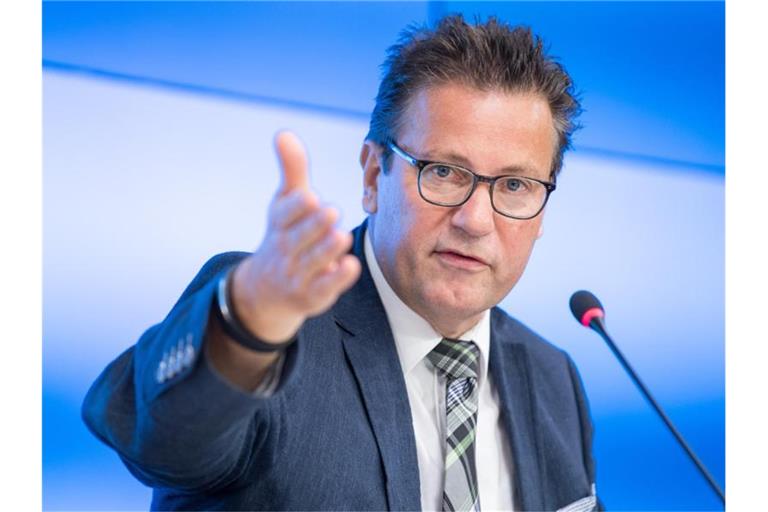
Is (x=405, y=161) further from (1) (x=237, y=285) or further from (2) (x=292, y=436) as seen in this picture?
(1) (x=237, y=285)

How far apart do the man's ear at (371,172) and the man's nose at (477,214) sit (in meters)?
0.22

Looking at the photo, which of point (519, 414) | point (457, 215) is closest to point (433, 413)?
point (519, 414)

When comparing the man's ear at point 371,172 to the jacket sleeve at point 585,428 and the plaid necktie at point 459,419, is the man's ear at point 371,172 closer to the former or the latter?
the plaid necktie at point 459,419

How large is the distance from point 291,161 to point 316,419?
1.95ft

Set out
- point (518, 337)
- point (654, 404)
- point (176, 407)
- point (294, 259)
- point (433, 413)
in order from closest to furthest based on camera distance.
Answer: point (294, 259), point (176, 407), point (654, 404), point (433, 413), point (518, 337)

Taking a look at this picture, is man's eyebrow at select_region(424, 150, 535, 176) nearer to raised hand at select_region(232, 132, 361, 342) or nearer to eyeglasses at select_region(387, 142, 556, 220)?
eyeglasses at select_region(387, 142, 556, 220)

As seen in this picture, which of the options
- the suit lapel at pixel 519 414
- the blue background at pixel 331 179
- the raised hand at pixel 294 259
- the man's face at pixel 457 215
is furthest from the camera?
the blue background at pixel 331 179

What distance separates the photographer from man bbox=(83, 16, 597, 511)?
103 cm

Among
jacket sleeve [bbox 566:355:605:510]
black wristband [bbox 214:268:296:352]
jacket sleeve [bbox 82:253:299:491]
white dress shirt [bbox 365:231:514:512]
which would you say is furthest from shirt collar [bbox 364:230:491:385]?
black wristband [bbox 214:268:296:352]

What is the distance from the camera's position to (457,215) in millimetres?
1500

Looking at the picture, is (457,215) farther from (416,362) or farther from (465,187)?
(416,362)

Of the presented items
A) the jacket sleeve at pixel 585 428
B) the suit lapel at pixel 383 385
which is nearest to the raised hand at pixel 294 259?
the suit lapel at pixel 383 385

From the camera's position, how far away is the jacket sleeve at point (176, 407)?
0.95m
